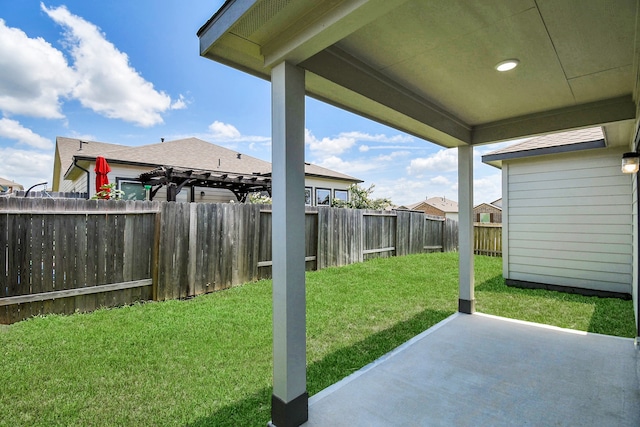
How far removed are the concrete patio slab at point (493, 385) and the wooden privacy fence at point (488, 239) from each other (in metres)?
7.32

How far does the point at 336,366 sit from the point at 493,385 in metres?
1.34

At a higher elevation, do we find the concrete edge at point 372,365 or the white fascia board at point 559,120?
the white fascia board at point 559,120

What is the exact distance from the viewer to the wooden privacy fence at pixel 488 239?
34.3 ft

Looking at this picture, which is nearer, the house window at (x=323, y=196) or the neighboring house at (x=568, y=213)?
the neighboring house at (x=568, y=213)

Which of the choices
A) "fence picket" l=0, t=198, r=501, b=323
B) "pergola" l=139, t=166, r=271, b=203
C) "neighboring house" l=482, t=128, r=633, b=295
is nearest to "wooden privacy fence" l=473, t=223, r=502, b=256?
"neighboring house" l=482, t=128, r=633, b=295

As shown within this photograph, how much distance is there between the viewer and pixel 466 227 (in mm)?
4488

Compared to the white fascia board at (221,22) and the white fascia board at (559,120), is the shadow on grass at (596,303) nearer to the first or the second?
the white fascia board at (559,120)

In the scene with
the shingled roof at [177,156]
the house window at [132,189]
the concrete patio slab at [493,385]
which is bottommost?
the concrete patio slab at [493,385]

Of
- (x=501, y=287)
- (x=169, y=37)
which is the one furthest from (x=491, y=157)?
(x=169, y=37)

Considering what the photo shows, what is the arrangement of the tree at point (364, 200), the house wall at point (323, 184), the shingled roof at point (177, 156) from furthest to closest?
the tree at point (364, 200) → the house wall at point (323, 184) → the shingled roof at point (177, 156)

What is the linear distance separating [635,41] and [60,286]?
6.33 m

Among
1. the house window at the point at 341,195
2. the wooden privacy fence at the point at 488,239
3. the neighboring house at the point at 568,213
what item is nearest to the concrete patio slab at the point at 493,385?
the neighboring house at the point at 568,213

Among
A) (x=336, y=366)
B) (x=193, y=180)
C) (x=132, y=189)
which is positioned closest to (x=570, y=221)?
(x=336, y=366)

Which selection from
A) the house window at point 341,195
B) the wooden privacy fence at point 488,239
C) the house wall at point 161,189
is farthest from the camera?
the house window at point 341,195
